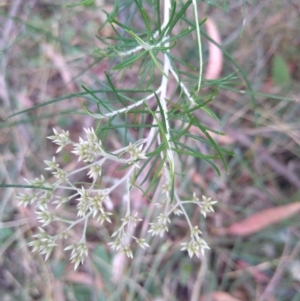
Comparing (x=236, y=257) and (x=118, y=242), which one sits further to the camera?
(x=236, y=257)

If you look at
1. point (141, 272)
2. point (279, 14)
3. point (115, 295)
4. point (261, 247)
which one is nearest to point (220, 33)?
point (279, 14)

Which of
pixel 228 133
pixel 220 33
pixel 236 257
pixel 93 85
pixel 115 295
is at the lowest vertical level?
pixel 115 295

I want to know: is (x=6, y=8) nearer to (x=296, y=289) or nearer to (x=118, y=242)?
(x=118, y=242)

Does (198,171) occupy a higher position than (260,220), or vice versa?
(198,171)

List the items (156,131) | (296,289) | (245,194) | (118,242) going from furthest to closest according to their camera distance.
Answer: (245,194)
(296,289)
(156,131)
(118,242)
